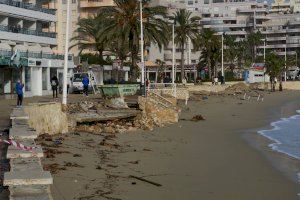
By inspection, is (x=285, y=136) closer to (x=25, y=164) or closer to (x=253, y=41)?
(x=25, y=164)

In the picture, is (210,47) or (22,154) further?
(210,47)

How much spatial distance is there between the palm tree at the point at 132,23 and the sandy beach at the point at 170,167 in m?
24.0

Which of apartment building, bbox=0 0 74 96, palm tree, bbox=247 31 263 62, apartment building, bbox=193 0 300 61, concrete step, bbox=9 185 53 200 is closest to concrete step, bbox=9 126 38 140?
concrete step, bbox=9 185 53 200

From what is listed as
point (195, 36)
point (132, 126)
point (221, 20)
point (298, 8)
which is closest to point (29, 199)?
point (132, 126)

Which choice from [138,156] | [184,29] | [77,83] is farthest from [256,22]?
[138,156]

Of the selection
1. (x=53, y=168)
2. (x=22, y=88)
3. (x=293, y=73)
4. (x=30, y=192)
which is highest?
(x=293, y=73)

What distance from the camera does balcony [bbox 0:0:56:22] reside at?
158ft

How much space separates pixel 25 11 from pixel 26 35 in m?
2.14

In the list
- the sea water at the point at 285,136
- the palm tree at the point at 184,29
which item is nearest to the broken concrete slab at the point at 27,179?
the sea water at the point at 285,136

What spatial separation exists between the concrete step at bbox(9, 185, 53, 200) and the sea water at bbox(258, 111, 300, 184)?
1269cm

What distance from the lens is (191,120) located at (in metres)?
32.8

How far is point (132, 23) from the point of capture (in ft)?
160

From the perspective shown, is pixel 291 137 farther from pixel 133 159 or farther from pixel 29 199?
pixel 29 199

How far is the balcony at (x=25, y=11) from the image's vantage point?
4828cm
